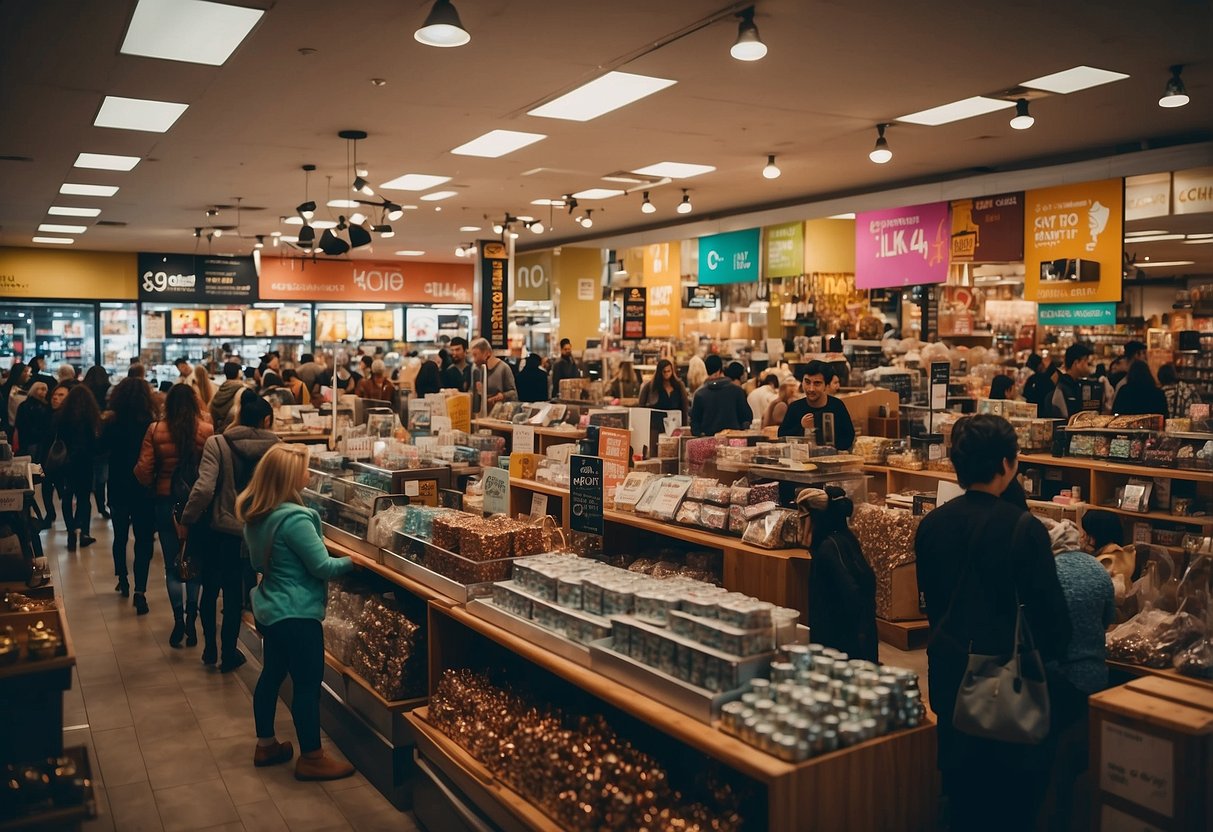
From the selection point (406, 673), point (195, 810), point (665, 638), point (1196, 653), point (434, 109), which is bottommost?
point (195, 810)

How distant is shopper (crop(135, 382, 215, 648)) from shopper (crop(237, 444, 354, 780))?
Result: 2.35 meters

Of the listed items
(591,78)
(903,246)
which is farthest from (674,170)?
(591,78)

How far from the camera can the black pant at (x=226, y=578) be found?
580 cm

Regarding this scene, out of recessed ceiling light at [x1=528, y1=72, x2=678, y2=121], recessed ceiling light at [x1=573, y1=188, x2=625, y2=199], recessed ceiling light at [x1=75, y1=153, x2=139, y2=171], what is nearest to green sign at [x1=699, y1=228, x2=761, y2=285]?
recessed ceiling light at [x1=573, y1=188, x2=625, y2=199]

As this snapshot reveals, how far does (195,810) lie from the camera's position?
4.21 metres

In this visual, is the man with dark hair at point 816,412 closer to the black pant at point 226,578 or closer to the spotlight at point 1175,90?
the spotlight at point 1175,90

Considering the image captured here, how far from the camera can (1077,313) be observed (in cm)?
920

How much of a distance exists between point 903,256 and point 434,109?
18.7 feet

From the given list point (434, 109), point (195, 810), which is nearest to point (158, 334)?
point (434, 109)

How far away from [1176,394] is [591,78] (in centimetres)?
735

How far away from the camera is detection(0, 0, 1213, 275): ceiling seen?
5.29m

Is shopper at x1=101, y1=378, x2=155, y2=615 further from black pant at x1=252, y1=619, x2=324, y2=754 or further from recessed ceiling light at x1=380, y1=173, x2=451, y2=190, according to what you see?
recessed ceiling light at x1=380, y1=173, x2=451, y2=190

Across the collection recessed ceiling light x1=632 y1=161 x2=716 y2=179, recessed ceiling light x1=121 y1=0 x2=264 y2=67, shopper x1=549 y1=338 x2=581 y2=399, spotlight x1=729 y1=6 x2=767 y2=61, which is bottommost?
shopper x1=549 y1=338 x2=581 y2=399

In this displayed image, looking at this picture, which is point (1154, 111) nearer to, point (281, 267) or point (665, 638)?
point (665, 638)
